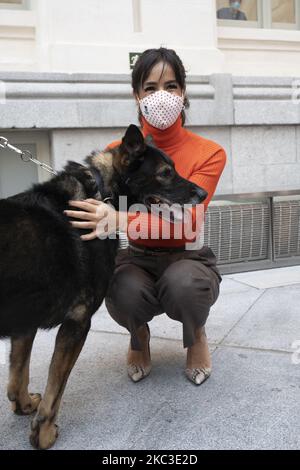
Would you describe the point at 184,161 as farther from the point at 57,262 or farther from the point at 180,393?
the point at 180,393

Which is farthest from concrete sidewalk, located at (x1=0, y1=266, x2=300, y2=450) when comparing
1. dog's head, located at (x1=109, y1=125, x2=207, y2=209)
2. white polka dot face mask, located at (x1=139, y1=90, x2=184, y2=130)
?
white polka dot face mask, located at (x1=139, y1=90, x2=184, y2=130)

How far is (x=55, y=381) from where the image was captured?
85.1 inches

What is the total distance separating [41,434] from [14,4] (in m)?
5.44

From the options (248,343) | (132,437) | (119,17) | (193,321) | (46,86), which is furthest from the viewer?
(119,17)

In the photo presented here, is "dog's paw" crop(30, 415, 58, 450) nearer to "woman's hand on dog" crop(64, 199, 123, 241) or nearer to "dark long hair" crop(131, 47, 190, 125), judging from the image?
"woman's hand on dog" crop(64, 199, 123, 241)

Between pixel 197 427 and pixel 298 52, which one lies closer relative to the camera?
pixel 197 427

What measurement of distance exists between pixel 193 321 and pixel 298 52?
6.13m

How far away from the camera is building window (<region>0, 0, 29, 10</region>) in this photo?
228 inches

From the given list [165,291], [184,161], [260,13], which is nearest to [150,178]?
[184,161]

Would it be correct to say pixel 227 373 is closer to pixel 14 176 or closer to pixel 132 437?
pixel 132 437

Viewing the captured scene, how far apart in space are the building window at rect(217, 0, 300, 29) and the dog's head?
Answer: 17.4 feet

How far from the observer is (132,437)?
85.7 inches

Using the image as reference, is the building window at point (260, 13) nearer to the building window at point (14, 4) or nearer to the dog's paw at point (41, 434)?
the building window at point (14, 4)
